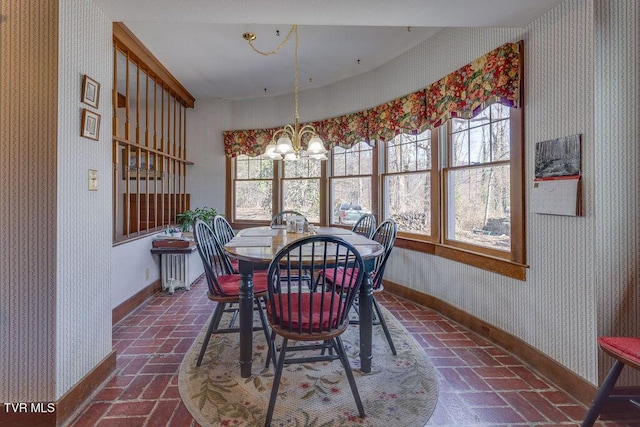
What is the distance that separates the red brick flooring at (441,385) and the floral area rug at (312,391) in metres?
0.08

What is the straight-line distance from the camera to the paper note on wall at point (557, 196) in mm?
1786

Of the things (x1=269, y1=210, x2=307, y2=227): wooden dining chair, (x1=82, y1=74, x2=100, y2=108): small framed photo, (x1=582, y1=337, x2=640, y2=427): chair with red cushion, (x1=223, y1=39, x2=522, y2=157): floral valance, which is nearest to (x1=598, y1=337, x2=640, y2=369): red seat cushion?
(x1=582, y1=337, x2=640, y2=427): chair with red cushion

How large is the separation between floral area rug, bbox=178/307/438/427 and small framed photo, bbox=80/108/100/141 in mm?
1594

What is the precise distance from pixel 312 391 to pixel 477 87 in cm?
254

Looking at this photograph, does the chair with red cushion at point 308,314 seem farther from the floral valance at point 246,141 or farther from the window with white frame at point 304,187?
the floral valance at point 246,141

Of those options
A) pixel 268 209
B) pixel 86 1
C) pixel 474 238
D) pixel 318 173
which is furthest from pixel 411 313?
pixel 86 1

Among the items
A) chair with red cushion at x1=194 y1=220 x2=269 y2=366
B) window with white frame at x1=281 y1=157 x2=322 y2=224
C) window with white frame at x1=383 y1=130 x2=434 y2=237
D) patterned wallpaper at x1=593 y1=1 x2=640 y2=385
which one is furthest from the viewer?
window with white frame at x1=281 y1=157 x2=322 y2=224

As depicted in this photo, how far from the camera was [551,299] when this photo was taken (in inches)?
78.8

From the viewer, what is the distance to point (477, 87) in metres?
2.51

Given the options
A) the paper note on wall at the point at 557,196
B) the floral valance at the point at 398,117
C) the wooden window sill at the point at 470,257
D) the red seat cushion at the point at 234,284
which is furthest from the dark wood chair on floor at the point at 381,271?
the floral valance at the point at 398,117

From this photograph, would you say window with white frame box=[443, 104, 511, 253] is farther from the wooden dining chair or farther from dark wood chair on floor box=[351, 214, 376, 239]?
the wooden dining chair

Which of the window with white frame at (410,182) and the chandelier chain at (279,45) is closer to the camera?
the chandelier chain at (279,45)

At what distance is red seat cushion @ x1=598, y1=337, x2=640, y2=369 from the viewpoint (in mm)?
1319

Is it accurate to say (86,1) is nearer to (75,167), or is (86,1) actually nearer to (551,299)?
(75,167)
